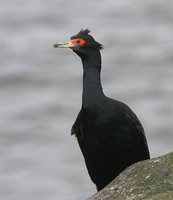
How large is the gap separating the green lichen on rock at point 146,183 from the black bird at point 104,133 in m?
1.56

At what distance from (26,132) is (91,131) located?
32.8 ft

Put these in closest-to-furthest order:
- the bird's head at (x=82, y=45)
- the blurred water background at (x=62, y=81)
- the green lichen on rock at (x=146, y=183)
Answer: the green lichen on rock at (x=146, y=183) → the bird's head at (x=82, y=45) → the blurred water background at (x=62, y=81)

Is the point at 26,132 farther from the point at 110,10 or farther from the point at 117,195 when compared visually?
the point at 117,195

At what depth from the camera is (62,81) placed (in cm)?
2192

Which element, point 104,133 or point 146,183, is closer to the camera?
point 146,183

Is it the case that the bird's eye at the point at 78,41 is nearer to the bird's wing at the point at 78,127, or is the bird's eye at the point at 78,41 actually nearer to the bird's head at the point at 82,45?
the bird's head at the point at 82,45

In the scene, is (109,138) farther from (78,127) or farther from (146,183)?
(146,183)

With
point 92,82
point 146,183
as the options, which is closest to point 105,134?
point 92,82

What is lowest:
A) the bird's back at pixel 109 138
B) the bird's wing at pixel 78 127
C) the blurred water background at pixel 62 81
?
A: the bird's back at pixel 109 138

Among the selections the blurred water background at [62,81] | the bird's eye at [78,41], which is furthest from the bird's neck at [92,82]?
the blurred water background at [62,81]

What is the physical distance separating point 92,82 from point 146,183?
2.53 metres

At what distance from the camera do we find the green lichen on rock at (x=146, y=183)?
323 inches

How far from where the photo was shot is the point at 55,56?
75.3ft

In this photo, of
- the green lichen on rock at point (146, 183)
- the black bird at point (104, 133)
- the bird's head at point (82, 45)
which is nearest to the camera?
the green lichen on rock at point (146, 183)
